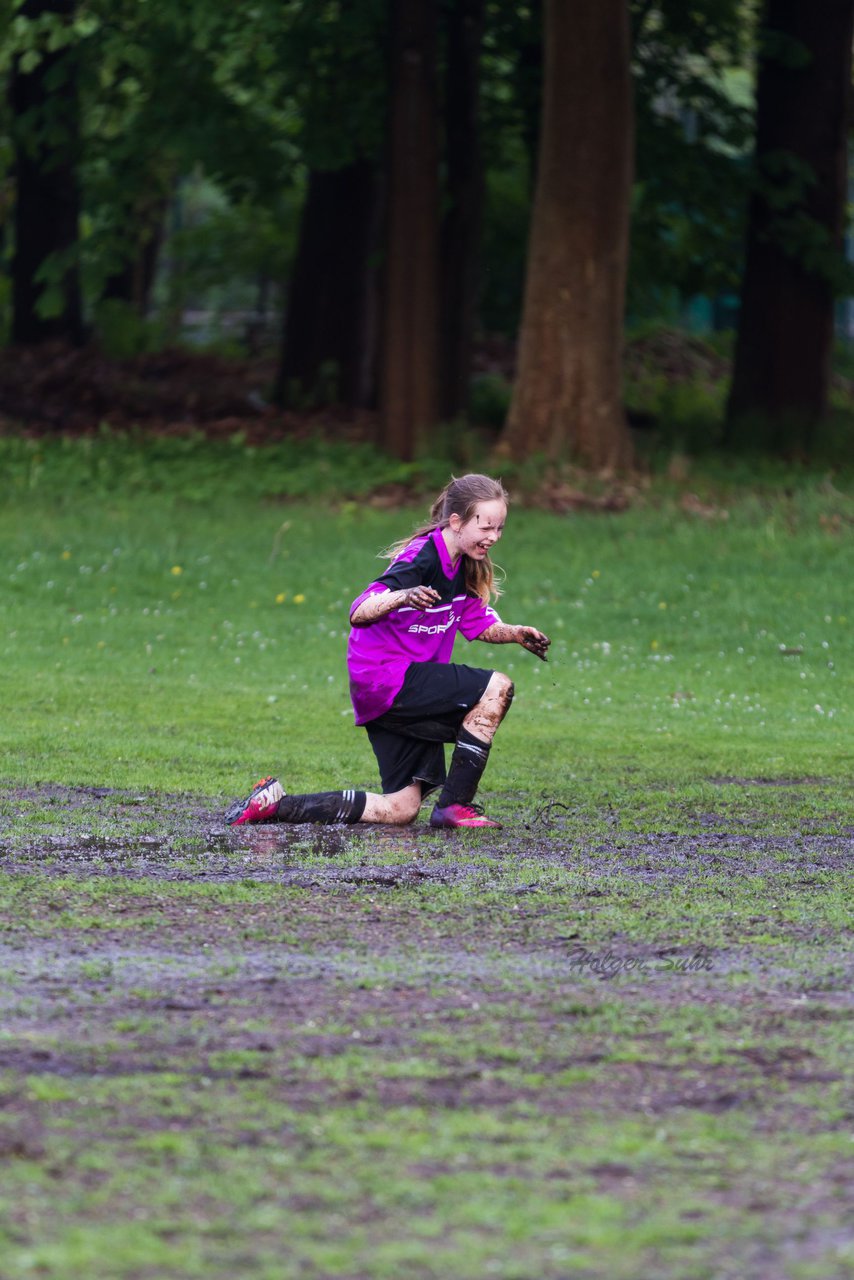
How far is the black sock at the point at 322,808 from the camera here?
300 inches

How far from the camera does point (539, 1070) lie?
4391 mm

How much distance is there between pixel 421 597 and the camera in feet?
22.7

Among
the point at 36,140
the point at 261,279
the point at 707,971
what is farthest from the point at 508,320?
the point at 707,971

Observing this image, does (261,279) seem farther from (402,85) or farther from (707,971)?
(707,971)

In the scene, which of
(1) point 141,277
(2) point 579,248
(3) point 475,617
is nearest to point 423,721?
(3) point 475,617

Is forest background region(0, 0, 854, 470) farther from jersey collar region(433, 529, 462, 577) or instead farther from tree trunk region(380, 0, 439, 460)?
jersey collar region(433, 529, 462, 577)

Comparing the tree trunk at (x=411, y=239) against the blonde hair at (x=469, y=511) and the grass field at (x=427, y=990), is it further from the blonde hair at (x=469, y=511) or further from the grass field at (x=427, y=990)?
the blonde hair at (x=469, y=511)

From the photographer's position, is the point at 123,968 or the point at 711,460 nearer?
the point at 123,968

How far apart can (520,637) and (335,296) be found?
18.4m

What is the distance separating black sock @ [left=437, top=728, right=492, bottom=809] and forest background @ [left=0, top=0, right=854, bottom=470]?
1207 cm

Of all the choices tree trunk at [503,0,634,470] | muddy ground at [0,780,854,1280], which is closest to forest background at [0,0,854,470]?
tree trunk at [503,0,634,470]

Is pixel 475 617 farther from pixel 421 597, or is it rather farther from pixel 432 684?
pixel 421 597

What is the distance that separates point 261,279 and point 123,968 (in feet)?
126

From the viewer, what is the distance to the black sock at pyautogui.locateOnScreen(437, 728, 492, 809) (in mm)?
7539
